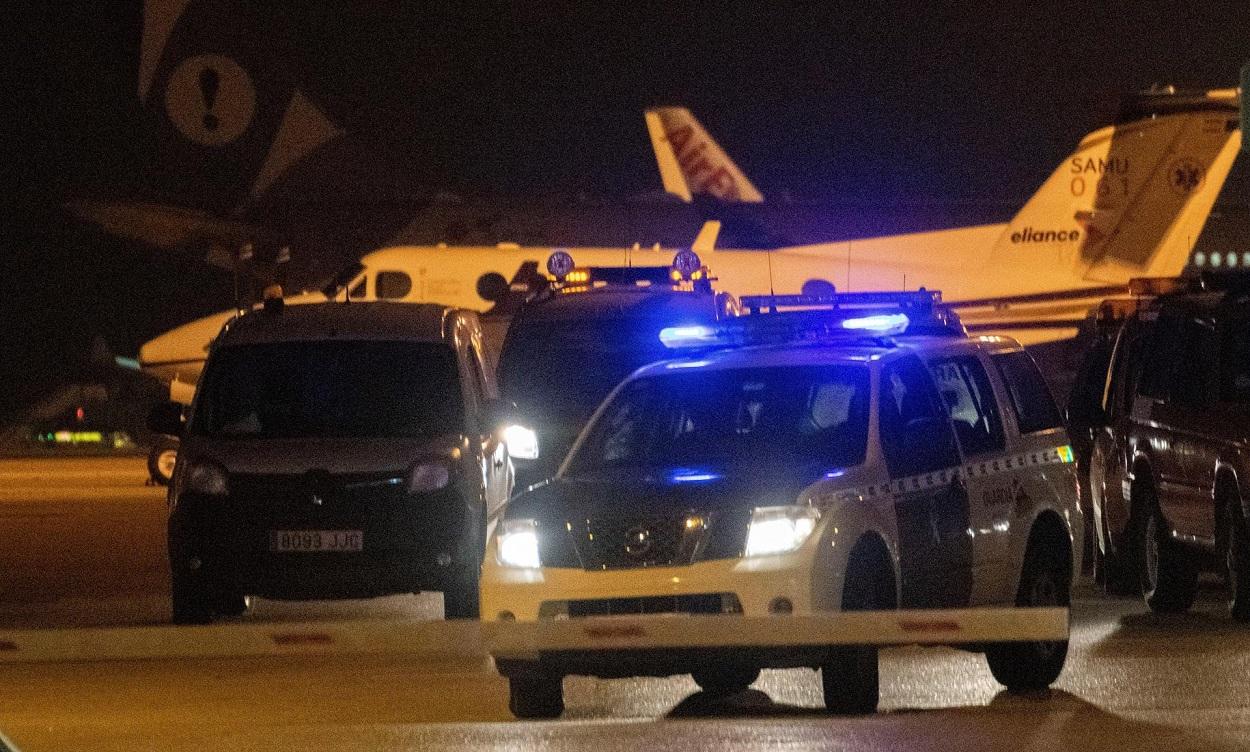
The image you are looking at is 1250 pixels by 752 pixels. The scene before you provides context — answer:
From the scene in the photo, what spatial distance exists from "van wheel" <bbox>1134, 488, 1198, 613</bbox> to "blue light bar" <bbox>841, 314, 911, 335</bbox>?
341 centimetres

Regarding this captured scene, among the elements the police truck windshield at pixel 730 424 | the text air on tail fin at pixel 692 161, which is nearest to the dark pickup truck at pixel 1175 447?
the police truck windshield at pixel 730 424

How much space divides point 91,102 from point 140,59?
640 centimetres

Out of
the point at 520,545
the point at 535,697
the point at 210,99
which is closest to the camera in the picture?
the point at 520,545

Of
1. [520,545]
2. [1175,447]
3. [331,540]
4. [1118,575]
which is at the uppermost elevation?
[520,545]

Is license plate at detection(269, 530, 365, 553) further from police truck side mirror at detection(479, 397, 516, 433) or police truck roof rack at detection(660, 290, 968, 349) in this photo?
police truck roof rack at detection(660, 290, 968, 349)

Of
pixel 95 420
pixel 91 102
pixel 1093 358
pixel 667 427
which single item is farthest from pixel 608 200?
pixel 667 427

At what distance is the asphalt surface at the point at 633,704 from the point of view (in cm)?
937

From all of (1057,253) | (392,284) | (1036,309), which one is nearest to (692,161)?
(1057,253)

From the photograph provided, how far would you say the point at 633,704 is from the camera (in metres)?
10.9

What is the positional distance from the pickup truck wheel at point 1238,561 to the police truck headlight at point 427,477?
4384 millimetres

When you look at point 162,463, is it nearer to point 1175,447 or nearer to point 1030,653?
point 1175,447

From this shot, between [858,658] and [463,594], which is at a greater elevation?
[858,658]

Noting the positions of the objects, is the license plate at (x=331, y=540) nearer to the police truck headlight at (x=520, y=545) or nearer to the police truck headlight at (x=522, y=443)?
the police truck headlight at (x=522, y=443)

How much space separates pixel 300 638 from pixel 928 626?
2.41 m
